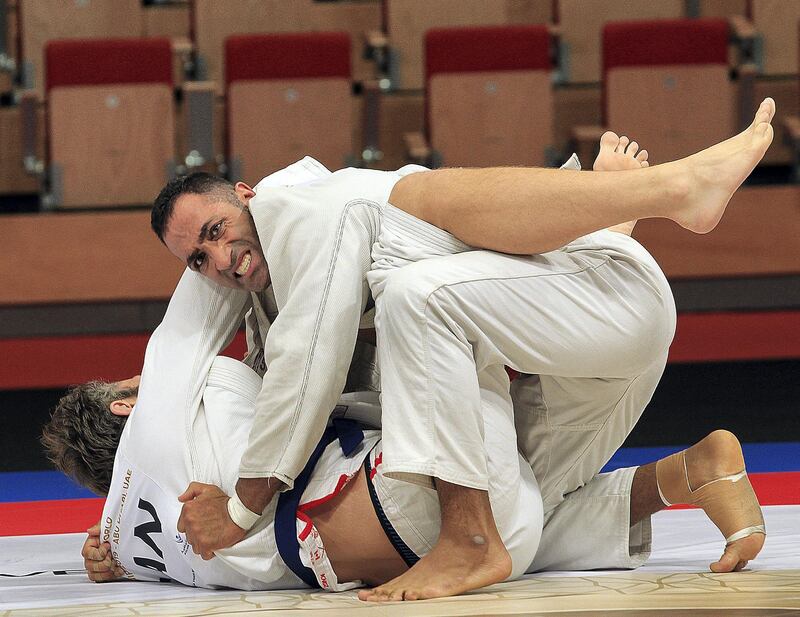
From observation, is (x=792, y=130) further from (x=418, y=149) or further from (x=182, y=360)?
(x=182, y=360)

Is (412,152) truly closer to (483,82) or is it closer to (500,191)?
(483,82)

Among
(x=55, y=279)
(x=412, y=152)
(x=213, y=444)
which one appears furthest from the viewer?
(x=412, y=152)

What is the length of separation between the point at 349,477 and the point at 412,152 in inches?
102

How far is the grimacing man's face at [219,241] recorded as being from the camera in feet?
6.84

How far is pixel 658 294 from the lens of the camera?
1.91m

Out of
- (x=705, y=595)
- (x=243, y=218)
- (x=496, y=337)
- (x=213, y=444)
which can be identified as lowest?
(x=705, y=595)

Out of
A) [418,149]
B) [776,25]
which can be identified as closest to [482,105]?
[418,149]

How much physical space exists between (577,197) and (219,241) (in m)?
0.65

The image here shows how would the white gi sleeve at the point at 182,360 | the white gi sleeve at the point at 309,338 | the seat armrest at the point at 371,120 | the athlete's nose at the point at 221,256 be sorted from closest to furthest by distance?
the white gi sleeve at the point at 309,338 < the white gi sleeve at the point at 182,360 < the athlete's nose at the point at 221,256 < the seat armrest at the point at 371,120

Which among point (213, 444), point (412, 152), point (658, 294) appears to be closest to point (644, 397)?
point (658, 294)

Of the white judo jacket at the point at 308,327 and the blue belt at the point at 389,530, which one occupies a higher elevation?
the white judo jacket at the point at 308,327

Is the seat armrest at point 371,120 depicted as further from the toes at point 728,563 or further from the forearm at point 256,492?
the toes at point 728,563

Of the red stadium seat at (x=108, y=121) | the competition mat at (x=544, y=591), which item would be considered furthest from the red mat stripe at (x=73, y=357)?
the competition mat at (x=544, y=591)

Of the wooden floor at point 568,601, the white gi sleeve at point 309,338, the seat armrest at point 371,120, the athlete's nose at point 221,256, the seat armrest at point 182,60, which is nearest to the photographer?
the wooden floor at point 568,601
